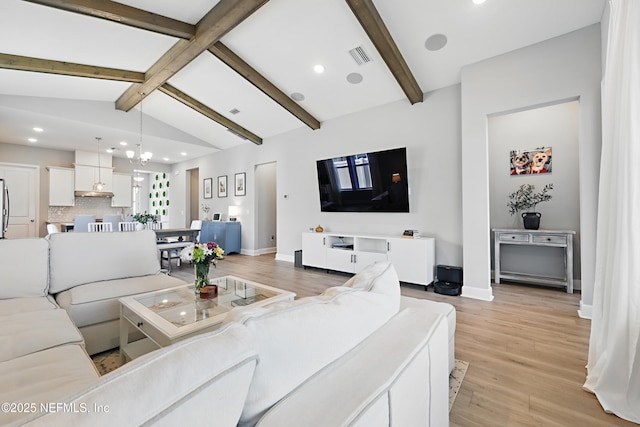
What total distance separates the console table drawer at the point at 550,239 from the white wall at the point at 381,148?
102cm

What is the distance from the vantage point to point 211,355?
0.53 m

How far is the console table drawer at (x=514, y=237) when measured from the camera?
12.9 ft

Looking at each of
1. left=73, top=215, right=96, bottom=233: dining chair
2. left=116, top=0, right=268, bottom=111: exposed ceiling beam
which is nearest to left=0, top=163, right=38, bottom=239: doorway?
left=73, top=215, right=96, bottom=233: dining chair

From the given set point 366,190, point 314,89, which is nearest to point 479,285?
point 366,190

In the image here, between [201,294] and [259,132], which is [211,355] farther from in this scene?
[259,132]

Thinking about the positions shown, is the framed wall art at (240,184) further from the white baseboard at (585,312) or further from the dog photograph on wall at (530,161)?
the white baseboard at (585,312)

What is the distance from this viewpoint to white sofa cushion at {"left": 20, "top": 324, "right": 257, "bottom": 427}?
0.42 metres

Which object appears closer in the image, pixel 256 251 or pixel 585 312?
pixel 585 312

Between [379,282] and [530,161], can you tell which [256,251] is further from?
[379,282]

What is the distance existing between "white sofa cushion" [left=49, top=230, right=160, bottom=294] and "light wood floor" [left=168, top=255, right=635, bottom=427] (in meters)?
1.96

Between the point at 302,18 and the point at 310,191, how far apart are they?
10.2 feet

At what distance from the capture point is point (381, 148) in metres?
4.77

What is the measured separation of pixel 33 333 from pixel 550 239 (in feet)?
17.2

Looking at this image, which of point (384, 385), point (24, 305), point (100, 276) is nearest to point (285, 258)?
point (100, 276)
